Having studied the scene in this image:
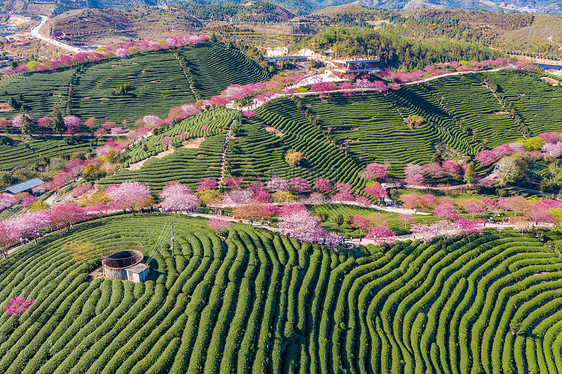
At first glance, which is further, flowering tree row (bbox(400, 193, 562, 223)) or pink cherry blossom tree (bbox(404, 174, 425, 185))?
pink cherry blossom tree (bbox(404, 174, 425, 185))

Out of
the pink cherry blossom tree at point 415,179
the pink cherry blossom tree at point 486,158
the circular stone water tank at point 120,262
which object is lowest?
the pink cherry blossom tree at point 415,179

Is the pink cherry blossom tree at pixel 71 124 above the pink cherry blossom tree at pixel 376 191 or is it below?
above

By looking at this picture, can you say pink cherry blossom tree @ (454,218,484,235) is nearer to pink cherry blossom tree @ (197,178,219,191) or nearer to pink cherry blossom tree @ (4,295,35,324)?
pink cherry blossom tree @ (197,178,219,191)

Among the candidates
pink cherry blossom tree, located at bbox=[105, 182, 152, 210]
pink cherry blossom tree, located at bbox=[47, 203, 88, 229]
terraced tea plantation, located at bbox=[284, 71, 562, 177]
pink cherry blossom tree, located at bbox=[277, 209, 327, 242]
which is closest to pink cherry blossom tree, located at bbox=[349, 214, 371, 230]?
pink cherry blossom tree, located at bbox=[277, 209, 327, 242]

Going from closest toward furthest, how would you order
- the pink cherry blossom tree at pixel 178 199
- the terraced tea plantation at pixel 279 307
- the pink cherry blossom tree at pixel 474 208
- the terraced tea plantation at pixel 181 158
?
the terraced tea plantation at pixel 279 307
the pink cherry blossom tree at pixel 178 199
the pink cherry blossom tree at pixel 474 208
the terraced tea plantation at pixel 181 158

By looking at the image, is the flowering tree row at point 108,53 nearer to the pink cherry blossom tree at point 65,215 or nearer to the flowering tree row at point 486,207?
the pink cherry blossom tree at point 65,215

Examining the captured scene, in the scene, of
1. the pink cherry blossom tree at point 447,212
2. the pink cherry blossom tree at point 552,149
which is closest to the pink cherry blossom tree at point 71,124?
the pink cherry blossom tree at point 447,212
